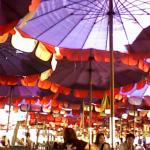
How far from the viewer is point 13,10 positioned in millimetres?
5750

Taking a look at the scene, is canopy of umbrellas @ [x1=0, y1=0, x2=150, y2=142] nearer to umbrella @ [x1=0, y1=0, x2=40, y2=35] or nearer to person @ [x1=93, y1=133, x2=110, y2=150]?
umbrella @ [x1=0, y1=0, x2=40, y2=35]

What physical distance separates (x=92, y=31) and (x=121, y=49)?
40.8 inches

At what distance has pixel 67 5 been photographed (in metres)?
9.40

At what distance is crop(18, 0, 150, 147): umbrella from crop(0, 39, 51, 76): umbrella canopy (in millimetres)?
800

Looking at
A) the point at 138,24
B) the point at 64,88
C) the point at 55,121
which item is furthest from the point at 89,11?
the point at 55,121

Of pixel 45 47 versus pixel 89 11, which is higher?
pixel 89 11

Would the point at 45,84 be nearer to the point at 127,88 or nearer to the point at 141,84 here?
the point at 127,88

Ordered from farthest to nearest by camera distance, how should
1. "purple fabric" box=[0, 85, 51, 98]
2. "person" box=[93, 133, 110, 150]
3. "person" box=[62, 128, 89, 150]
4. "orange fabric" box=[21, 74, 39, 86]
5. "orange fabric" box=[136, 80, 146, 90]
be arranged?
"purple fabric" box=[0, 85, 51, 98], "orange fabric" box=[136, 80, 146, 90], "orange fabric" box=[21, 74, 39, 86], "person" box=[93, 133, 110, 150], "person" box=[62, 128, 89, 150]

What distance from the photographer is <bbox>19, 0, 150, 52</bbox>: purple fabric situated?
9.36 m

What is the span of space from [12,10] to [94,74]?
28.3 ft

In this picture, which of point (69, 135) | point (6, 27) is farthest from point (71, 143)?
point (6, 27)

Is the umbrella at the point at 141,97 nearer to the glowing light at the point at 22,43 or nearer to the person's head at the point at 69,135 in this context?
the glowing light at the point at 22,43

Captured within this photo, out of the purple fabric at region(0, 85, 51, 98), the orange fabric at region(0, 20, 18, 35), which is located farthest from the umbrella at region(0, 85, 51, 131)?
the orange fabric at region(0, 20, 18, 35)

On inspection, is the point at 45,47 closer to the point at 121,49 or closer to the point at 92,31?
the point at 92,31
